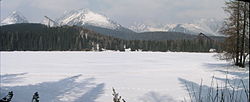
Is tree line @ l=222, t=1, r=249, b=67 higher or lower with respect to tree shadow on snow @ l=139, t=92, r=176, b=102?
higher

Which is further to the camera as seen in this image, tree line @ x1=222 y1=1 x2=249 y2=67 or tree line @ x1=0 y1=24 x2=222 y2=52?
tree line @ x1=0 y1=24 x2=222 y2=52

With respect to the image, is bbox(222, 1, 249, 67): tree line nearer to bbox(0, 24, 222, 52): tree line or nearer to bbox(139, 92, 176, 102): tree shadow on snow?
bbox(139, 92, 176, 102): tree shadow on snow

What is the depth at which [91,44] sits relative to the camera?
16975cm

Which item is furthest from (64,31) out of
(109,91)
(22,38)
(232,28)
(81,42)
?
(109,91)

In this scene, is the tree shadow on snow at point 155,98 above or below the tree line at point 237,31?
below

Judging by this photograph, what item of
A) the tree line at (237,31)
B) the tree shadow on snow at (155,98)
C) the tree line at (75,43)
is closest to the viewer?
the tree shadow on snow at (155,98)

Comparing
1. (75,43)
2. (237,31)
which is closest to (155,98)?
(237,31)

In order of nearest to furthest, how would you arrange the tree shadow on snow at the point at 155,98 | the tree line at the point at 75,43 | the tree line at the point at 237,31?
the tree shadow on snow at the point at 155,98
the tree line at the point at 237,31
the tree line at the point at 75,43

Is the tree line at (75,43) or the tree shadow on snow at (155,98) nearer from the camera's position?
the tree shadow on snow at (155,98)

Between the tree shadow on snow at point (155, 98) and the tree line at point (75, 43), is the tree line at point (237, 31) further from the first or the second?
the tree line at point (75, 43)

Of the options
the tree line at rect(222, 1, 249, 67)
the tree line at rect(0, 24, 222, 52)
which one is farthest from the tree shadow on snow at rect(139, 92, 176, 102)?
the tree line at rect(0, 24, 222, 52)

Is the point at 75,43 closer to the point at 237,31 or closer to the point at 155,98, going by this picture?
the point at 237,31

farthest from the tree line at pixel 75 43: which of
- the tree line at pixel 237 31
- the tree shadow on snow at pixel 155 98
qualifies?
the tree shadow on snow at pixel 155 98

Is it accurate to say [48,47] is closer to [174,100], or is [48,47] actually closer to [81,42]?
[81,42]
